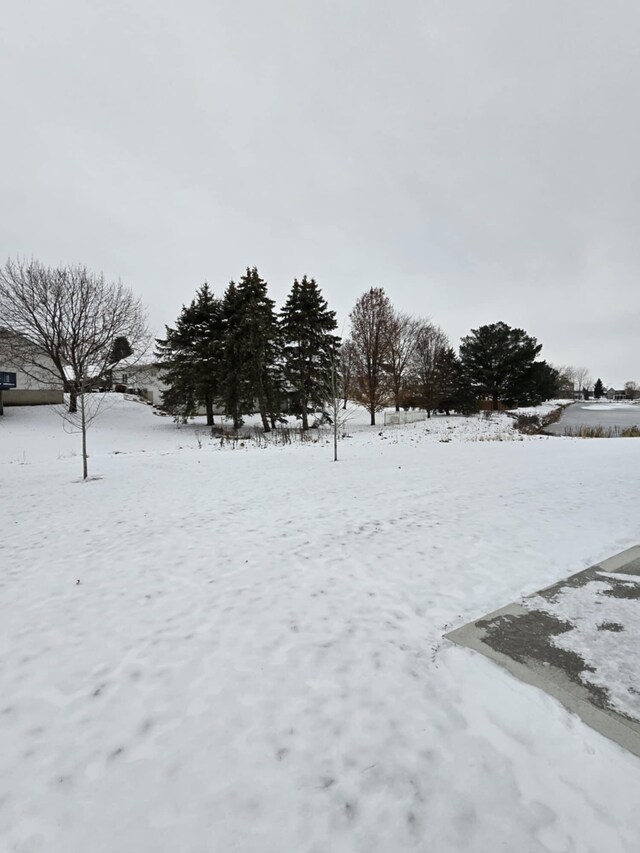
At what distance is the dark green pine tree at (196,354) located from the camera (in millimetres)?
26281

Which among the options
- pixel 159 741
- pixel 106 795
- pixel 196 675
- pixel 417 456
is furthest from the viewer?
pixel 417 456

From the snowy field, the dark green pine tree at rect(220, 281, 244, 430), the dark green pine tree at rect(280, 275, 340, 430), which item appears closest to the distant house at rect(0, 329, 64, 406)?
the dark green pine tree at rect(220, 281, 244, 430)

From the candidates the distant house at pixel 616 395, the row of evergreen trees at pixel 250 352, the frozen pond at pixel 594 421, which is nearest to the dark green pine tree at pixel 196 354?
the row of evergreen trees at pixel 250 352

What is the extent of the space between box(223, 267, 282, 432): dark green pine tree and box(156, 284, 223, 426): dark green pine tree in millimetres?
1671

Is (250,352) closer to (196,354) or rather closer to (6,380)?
(196,354)

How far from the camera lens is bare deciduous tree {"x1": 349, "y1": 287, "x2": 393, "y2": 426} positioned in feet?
93.2

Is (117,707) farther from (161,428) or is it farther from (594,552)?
(161,428)

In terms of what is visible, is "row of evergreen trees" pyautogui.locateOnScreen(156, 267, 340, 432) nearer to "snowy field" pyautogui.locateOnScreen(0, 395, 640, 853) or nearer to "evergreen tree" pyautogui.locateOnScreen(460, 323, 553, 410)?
"snowy field" pyautogui.locateOnScreen(0, 395, 640, 853)

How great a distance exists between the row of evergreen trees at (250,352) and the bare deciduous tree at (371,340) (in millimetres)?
2966

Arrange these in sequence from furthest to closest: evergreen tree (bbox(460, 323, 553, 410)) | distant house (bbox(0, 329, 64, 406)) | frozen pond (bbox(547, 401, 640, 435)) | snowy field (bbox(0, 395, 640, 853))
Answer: evergreen tree (bbox(460, 323, 553, 410)), distant house (bbox(0, 329, 64, 406)), frozen pond (bbox(547, 401, 640, 435)), snowy field (bbox(0, 395, 640, 853))

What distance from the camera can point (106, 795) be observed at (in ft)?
6.11

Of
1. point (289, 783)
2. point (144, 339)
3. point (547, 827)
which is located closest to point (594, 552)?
point (547, 827)

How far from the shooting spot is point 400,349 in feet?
99.0

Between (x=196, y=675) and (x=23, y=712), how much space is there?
1062 millimetres
